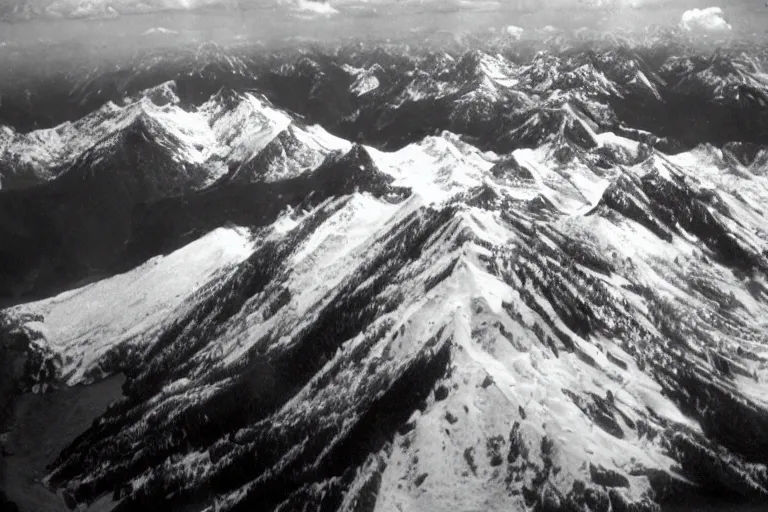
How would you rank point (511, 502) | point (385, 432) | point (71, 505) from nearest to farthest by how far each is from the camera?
point (511, 502)
point (385, 432)
point (71, 505)

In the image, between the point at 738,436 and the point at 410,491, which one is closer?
the point at 410,491

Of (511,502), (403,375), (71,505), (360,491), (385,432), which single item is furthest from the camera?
(71,505)

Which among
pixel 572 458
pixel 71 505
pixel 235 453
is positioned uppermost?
pixel 572 458

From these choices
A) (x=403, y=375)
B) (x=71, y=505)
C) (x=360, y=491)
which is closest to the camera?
(x=360, y=491)

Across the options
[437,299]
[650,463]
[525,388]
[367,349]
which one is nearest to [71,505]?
[367,349]

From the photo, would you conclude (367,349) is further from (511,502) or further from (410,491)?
(511,502)

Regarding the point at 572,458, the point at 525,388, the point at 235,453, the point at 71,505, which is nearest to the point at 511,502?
the point at 572,458

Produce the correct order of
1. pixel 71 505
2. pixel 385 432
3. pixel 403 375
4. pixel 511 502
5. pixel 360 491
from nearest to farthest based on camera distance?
1. pixel 511 502
2. pixel 360 491
3. pixel 385 432
4. pixel 403 375
5. pixel 71 505

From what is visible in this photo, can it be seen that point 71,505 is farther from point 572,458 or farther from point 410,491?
point 572,458

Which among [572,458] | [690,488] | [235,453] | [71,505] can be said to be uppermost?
[572,458]

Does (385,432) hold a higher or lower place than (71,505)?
higher
